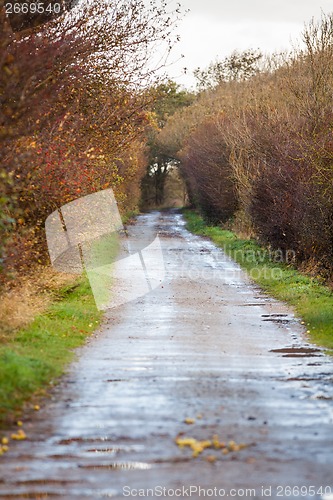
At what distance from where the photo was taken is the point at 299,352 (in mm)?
11898

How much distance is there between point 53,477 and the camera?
614cm

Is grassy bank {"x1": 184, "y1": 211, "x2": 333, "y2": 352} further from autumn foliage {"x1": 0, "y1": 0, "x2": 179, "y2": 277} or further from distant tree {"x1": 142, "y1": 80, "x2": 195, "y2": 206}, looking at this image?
distant tree {"x1": 142, "y1": 80, "x2": 195, "y2": 206}

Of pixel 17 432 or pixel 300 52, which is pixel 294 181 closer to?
pixel 300 52

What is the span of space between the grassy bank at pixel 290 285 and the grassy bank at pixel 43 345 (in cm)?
393

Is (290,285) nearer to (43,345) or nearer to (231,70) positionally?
(43,345)

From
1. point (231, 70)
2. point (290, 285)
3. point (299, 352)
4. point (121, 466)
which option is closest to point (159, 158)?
point (231, 70)

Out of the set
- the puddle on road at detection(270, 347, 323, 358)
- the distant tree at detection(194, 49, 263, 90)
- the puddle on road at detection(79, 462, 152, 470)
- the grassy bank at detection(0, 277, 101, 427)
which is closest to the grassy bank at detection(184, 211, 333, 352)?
the puddle on road at detection(270, 347, 323, 358)

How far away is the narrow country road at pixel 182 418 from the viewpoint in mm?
6031

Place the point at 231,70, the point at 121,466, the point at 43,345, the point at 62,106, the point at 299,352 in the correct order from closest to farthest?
1. the point at 121,466
2. the point at 43,345
3. the point at 299,352
4. the point at 62,106
5. the point at 231,70

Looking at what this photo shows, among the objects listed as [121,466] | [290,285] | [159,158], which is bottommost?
[290,285]

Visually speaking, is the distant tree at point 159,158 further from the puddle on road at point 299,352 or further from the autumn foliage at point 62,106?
the puddle on road at point 299,352

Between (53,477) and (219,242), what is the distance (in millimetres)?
30252

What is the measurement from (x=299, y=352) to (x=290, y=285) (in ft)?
27.1

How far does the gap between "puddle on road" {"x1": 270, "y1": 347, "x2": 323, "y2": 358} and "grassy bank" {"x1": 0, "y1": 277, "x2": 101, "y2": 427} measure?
3.02m
